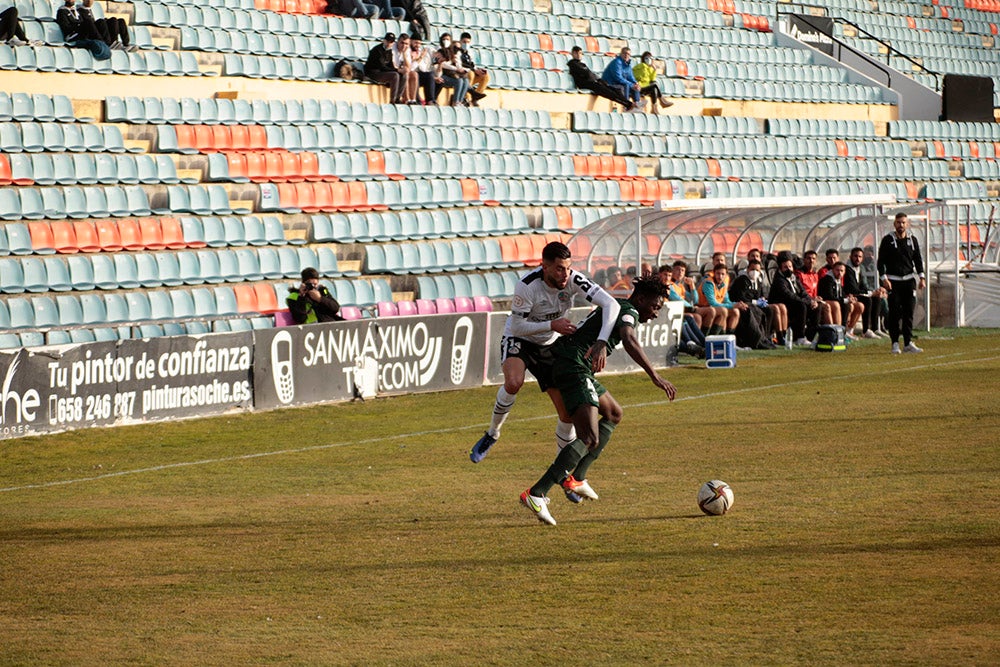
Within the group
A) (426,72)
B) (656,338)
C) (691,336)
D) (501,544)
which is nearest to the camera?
(501,544)

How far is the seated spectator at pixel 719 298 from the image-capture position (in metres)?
22.4

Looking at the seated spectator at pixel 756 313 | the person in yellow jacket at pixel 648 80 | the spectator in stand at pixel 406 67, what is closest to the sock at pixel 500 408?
the seated spectator at pixel 756 313

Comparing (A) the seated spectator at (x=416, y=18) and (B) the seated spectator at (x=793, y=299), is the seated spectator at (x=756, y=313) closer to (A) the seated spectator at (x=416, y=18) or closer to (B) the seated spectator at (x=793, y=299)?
A: (B) the seated spectator at (x=793, y=299)

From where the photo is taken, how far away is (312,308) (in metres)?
18.3

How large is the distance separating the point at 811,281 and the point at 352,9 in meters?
9.53

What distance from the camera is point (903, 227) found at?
2152 cm

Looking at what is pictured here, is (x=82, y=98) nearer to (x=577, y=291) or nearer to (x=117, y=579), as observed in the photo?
(x=577, y=291)

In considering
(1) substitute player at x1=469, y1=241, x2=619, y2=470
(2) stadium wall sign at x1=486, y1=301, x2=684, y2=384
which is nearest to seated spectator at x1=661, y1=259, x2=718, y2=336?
(2) stadium wall sign at x1=486, y1=301, x2=684, y2=384

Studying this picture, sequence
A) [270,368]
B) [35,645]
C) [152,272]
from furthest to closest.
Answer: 1. [152,272]
2. [270,368]
3. [35,645]

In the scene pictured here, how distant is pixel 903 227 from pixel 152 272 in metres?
11.0

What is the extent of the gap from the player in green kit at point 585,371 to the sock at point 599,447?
158 mm

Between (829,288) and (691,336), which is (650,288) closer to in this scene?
(691,336)

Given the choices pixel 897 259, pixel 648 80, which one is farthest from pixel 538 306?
pixel 648 80

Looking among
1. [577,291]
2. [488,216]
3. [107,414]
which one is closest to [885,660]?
[577,291]
